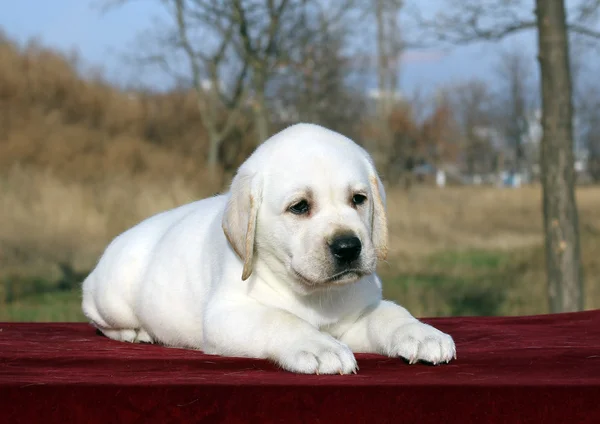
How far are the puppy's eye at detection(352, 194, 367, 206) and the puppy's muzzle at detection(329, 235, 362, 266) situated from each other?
29 centimetres

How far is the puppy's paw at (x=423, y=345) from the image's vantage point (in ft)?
10.1

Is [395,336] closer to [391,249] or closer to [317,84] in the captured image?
[391,249]

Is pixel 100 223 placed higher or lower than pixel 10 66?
lower

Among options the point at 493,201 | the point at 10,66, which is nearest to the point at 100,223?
the point at 10,66

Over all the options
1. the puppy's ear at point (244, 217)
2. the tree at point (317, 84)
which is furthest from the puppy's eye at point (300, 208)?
the tree at point (317, 84)

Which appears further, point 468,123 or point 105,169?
point 468,123

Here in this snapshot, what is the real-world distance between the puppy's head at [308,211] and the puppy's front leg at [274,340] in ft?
0.62

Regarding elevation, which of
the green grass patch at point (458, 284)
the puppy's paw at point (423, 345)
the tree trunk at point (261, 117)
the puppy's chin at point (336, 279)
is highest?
the tree trunk at point (261, 117)

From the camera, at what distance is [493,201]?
2606 centimetres

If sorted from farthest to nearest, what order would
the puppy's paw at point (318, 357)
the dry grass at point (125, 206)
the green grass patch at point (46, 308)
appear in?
the dry grass at point (125, 206) → the green grass patch at point (46, 308) → the puppy's paw at point (318, 357)

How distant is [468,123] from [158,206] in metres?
50.4

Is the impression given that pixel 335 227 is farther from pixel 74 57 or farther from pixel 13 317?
pixel 74 57

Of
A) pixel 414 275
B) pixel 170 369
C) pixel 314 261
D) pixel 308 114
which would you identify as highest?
pixel 308 114
